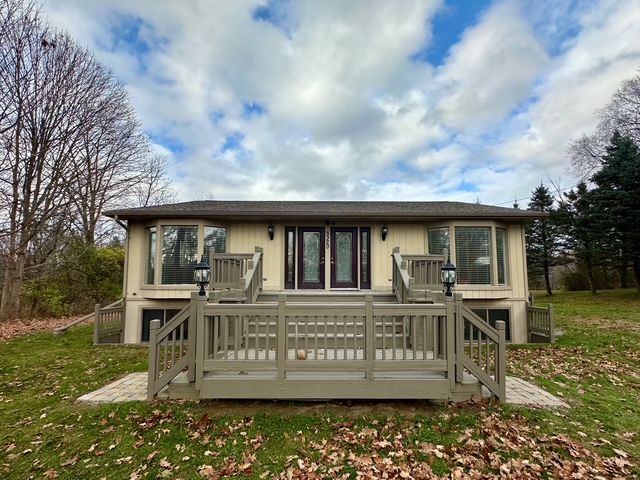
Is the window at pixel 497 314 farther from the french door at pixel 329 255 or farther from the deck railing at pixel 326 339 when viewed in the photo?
the deck railing at pixel 326 339

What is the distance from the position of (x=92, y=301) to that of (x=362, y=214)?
12.2m

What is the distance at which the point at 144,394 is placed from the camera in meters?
4.50

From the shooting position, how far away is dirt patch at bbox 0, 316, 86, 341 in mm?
9109

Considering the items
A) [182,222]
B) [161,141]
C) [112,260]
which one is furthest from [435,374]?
[161,141]

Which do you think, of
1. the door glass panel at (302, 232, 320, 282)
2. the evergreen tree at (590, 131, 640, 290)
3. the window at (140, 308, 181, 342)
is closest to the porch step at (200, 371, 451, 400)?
the door glass panel at (302, 232, 320, 282)

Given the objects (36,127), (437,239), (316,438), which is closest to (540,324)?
(437,239)

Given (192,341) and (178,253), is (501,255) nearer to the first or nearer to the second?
(192,341)

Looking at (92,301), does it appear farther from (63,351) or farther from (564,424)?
(564,424)

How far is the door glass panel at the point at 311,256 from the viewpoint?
878 centimetres

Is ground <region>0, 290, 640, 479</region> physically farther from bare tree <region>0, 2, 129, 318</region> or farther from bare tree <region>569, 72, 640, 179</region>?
bare tree <region>569, 72, 640, 179</region>

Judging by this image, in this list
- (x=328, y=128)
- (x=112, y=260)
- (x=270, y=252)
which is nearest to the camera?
(x=270, y=252)

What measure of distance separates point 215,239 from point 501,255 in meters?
7.79

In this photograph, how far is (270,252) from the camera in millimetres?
8758

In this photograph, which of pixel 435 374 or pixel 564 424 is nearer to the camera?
pixel 564 424
